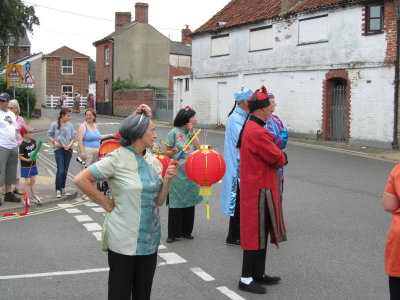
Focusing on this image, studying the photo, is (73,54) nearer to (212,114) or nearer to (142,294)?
(212,114)

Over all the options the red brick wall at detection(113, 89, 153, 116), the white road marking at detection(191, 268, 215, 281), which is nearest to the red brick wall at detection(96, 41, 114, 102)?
the red brick wall at detection(113, 89, 153, 116)

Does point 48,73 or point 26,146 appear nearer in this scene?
point 26,146

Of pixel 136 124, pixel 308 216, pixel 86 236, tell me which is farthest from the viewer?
pixel 308 216

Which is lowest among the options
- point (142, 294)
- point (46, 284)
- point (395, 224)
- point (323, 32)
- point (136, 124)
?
point (46, 284)

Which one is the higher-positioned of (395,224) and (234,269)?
(395,224)

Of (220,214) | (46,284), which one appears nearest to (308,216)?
(220,214)

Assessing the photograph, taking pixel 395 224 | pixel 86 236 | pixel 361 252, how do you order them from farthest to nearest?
pixel 86 236 → pixel 361 252 → pixel 395 224

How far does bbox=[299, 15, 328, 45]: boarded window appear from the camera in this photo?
23.9 meters

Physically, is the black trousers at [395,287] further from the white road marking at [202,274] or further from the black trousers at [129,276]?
the white road marking at [202,274]

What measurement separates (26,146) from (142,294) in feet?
22.3

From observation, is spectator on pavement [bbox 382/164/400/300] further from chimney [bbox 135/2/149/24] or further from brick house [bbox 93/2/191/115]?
chimney [bbox 135/2/149/24]

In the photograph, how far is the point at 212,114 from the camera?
3241 centimetres

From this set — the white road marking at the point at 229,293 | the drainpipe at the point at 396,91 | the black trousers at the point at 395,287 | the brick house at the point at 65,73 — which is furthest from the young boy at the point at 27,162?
the brick house at the point at 65,73

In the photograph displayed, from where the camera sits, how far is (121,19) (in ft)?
166
